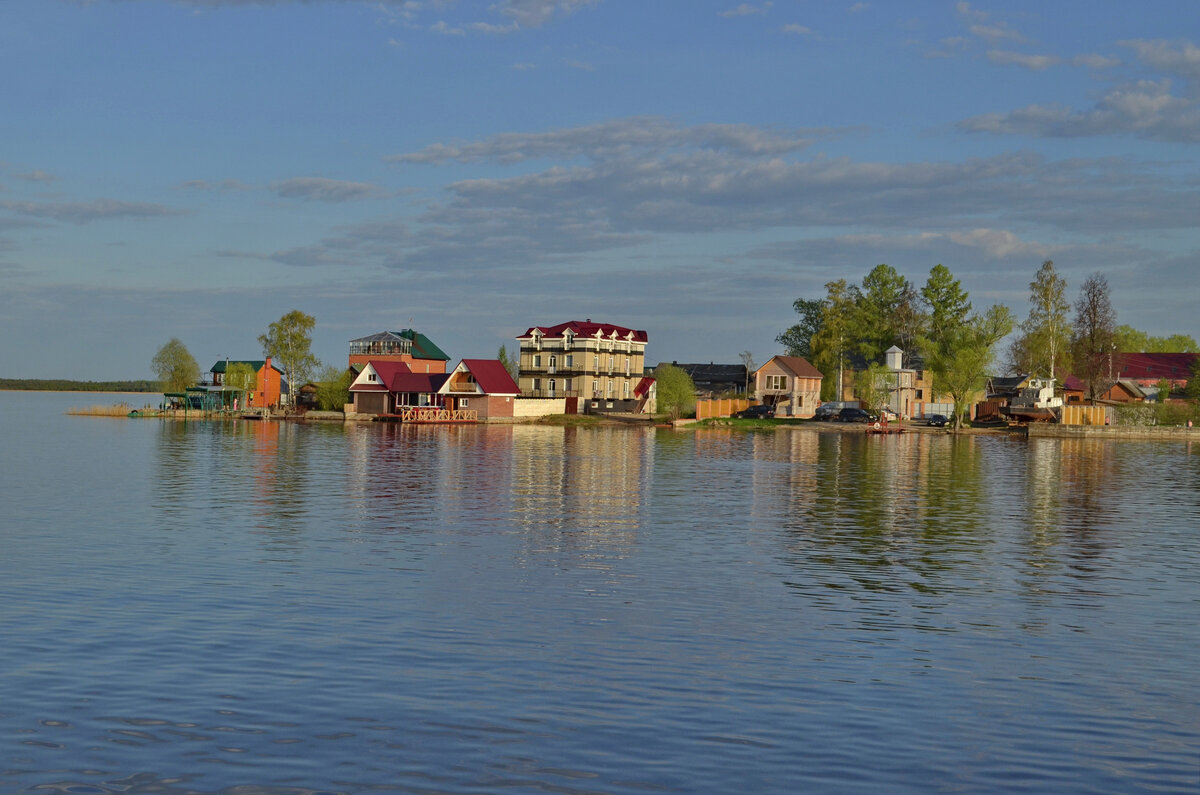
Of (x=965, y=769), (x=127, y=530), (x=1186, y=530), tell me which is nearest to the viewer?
(x=965, y=769)

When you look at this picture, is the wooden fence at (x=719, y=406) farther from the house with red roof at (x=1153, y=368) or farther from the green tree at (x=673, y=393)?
the house with red roof at (x=1153, y=368)

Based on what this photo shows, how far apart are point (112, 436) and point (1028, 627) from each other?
263 feet

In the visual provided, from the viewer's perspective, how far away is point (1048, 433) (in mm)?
116688

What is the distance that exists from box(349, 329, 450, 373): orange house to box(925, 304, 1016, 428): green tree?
210 feet

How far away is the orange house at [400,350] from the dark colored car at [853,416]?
5367cm

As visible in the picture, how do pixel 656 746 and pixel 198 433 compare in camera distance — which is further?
pixel 198 433

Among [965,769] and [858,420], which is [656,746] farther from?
[858,420]

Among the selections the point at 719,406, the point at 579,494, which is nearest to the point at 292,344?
the point at 719,406

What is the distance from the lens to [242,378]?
144 m

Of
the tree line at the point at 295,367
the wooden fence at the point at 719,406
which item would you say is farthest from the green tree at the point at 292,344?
the wooden fence at the point at 719,406

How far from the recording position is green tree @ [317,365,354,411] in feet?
437

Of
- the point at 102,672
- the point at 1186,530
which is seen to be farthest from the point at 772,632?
the point at 1186,530

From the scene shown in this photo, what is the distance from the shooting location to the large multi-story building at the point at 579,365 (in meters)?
136

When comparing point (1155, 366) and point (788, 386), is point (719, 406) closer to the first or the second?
point (788, 386)
